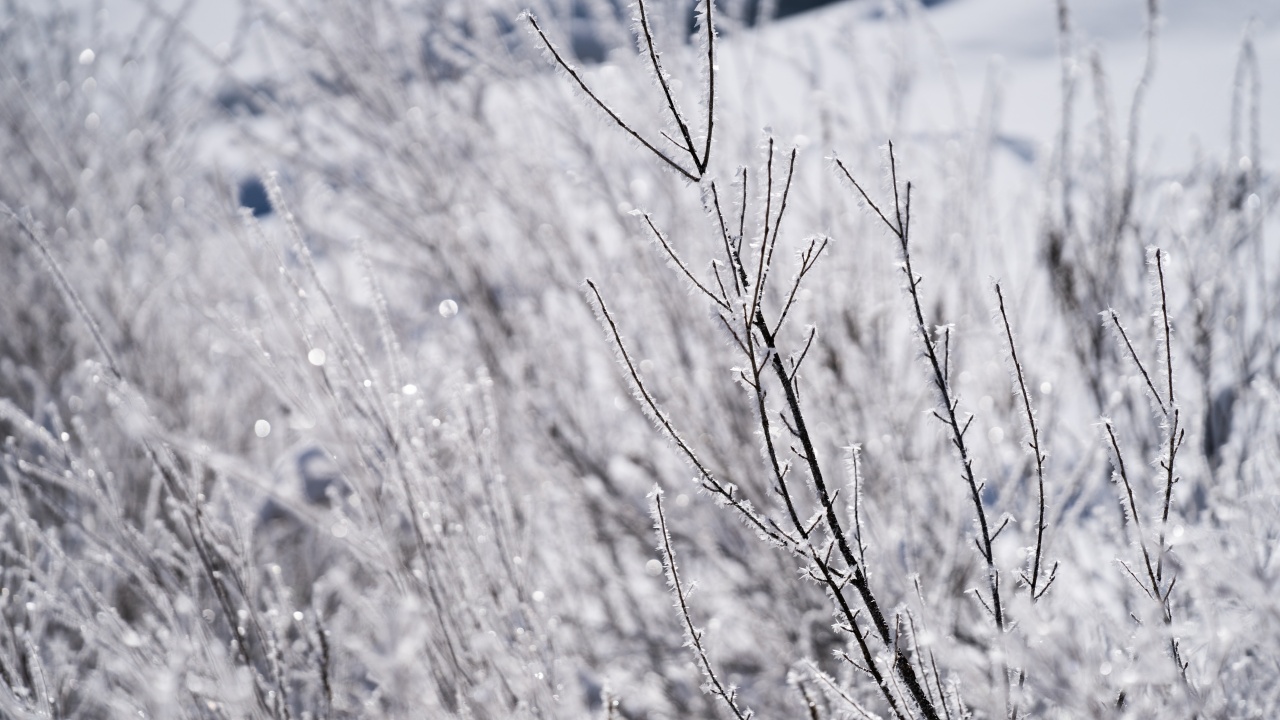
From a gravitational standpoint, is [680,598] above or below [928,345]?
below

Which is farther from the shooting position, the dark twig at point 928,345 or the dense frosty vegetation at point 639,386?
the dense frosty vegetation at point 639,386

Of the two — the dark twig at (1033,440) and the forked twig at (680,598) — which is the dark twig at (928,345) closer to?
the dark twig at (1033,440)

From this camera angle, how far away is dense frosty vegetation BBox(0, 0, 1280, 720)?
93cm


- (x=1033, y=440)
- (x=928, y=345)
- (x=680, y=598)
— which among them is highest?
(x=928, y=345)

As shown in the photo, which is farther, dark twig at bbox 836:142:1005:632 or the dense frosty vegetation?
the dense frosty vegetation

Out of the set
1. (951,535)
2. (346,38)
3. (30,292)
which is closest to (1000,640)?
(951,535)

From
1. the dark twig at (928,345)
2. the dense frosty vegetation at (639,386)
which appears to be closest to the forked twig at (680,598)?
the dense frosty vegetation at (639,386)

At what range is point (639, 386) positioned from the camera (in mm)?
835

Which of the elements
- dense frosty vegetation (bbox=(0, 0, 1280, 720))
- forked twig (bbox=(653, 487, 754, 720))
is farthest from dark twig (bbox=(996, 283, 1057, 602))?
forked twig (bbox=(653, 487, 754, 720))

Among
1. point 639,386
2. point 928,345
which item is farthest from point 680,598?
point 928,345

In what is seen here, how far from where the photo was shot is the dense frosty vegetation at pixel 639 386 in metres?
0.93

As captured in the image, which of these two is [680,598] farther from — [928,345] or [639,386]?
[928,345]

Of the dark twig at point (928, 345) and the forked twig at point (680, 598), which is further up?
the dark twig at point (928, 345)

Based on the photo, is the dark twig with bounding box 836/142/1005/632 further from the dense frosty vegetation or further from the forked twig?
the forked twig
